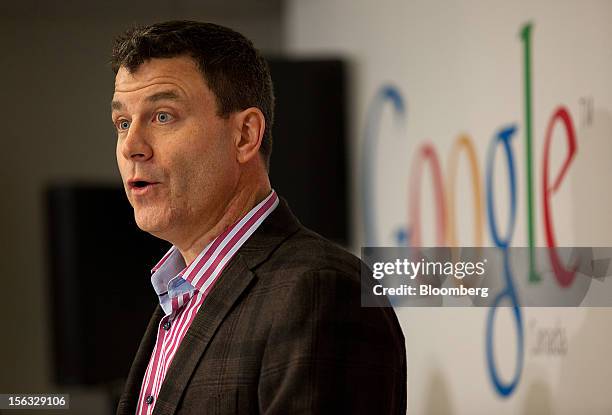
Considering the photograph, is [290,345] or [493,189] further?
[493,189]

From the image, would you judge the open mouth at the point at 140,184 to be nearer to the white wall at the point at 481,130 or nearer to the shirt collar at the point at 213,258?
the shirt collar at the point at 213,258

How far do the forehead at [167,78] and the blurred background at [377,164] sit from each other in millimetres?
579

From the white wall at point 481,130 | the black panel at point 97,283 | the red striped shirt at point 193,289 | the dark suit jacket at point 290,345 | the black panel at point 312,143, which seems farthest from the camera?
the black panel at point 97,283

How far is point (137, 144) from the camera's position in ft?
3.03

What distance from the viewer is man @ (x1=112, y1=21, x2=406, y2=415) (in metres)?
0.77

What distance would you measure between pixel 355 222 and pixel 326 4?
434 millimetres

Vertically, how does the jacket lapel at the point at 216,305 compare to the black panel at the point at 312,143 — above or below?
below

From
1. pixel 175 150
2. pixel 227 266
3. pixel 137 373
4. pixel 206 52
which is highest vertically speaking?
pixel 206 52

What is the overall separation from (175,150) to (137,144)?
0.04 meters

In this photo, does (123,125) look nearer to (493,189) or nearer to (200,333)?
(200,333)

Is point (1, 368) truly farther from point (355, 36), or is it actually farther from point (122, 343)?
point (355, 36)

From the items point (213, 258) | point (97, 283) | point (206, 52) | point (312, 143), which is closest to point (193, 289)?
point (213, 258)

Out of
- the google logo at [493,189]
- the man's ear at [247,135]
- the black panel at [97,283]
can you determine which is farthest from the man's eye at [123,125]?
the black panel at [97,283]

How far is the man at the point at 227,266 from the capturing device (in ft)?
2.54
